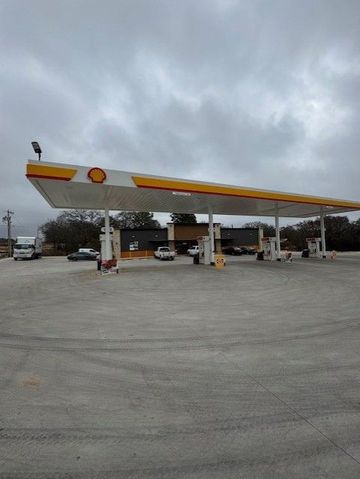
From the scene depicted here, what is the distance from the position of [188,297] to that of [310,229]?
58556 mm

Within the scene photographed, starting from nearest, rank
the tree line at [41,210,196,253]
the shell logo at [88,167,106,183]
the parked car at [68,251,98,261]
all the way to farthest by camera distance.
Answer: the shell logo at [88,167,106,183]
the parked car at [68,251,98,261]
the tree line at [41,210,196,253]

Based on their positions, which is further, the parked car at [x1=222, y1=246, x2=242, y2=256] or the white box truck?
the parked car at [x1=222, y1=246, x2=242, y2=256]

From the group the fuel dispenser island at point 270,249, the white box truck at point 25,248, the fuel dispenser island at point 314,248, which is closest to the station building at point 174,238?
the white box truck at point 25,248

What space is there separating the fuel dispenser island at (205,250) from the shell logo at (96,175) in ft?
34.4

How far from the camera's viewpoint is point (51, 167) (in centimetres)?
1481

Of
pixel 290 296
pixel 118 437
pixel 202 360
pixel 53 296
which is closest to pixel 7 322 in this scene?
pixel 53 296

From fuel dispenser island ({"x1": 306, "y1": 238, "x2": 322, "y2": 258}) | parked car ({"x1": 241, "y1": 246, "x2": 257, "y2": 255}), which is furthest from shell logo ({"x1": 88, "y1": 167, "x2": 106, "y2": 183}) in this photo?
parked car ({"x1": 241, "y1": 246, "x2": 257, "y2": 255})

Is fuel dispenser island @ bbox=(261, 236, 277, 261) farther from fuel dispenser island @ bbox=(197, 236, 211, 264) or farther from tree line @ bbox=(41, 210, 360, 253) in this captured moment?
tree line @ bbox=(41, 210, 360, 253)

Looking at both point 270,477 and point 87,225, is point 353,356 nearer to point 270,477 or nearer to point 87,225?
point 270,477

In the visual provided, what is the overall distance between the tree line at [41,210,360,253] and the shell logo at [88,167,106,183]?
4550cm

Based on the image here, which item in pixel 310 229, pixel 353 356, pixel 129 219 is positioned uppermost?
pixel 129 219

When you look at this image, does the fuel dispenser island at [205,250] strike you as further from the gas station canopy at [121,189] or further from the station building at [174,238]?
the station building at [174,238]

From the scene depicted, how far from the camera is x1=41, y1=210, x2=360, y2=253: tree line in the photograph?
55.1 metres

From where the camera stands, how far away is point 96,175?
1594cm
